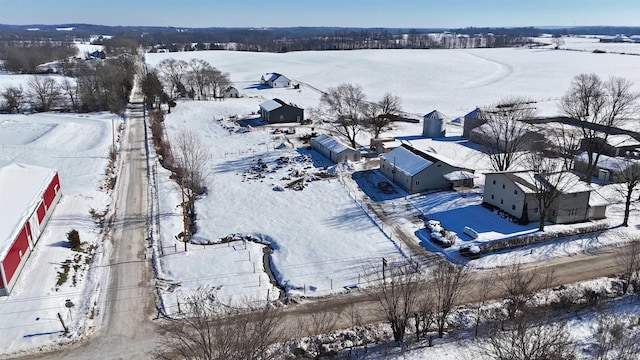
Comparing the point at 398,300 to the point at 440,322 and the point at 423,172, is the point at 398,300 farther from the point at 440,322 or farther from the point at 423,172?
the point at 423,172

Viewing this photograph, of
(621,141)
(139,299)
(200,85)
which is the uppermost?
(200,85)

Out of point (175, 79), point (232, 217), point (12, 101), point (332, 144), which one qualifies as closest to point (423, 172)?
point (332, 144)

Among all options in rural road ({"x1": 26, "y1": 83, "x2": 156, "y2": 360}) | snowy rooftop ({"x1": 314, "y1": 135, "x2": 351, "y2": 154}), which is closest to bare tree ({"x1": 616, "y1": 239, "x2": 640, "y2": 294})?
rural road ({"x1": 26, "y1": 83, "x2": 156, "y2": 360})

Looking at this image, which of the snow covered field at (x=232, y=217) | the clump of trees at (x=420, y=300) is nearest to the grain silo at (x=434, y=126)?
the snow covered field at (x=232, y=217)

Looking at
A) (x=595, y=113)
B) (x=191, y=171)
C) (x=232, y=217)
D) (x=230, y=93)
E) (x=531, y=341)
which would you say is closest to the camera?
(x=531, y=341)

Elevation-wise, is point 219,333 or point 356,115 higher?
point 356,115

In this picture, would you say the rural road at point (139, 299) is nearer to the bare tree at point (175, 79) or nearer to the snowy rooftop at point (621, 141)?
the snowy rooftop at point (621, 141)

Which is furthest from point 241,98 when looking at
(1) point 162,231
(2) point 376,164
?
(1) point 162,231
